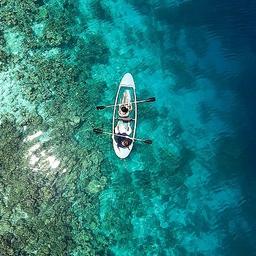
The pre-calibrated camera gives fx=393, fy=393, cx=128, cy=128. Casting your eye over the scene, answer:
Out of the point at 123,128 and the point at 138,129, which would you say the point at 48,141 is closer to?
the point at 123,128

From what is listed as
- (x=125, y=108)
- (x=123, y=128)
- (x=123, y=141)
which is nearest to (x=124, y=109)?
(x=125, y=108)

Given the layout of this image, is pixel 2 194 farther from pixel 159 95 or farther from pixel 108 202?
pixel 159 95

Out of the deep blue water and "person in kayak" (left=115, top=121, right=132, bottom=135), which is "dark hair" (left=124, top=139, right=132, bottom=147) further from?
the deep blue water

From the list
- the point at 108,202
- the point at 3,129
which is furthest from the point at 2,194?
the point at 108,202

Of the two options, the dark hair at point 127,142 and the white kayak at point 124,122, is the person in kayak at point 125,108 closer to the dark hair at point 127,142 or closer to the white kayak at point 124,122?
the white kayak at point 124,122

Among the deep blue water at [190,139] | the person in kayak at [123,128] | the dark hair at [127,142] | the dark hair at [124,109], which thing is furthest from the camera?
the person in kayak at [123,128]

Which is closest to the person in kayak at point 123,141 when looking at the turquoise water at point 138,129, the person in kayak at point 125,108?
the turquoise water at point 138,129

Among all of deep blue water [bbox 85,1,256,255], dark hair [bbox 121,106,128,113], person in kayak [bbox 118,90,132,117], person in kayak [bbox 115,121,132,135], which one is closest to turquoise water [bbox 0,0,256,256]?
deep blue water [bbox 85,1,256,255]
